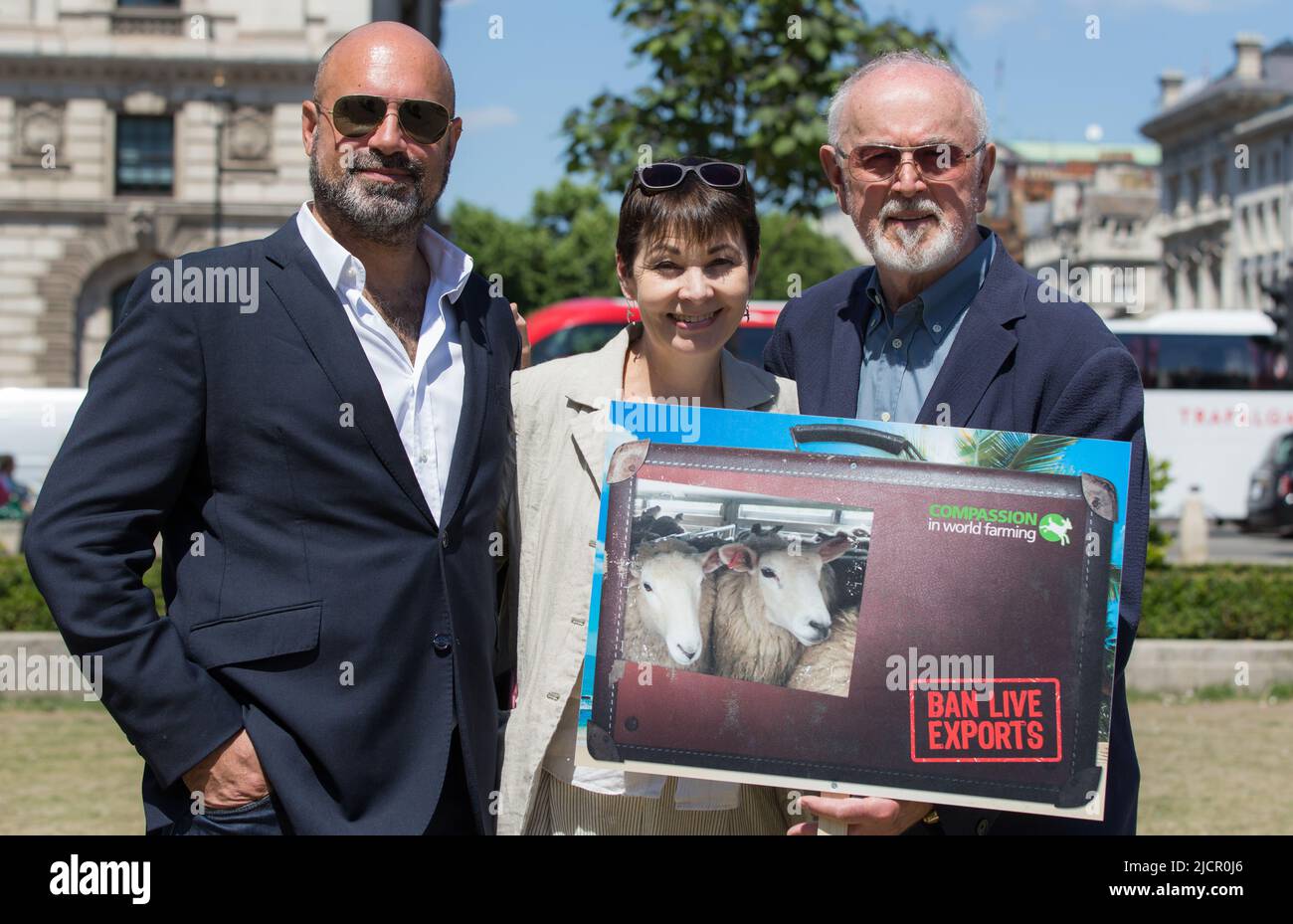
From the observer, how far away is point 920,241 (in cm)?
356

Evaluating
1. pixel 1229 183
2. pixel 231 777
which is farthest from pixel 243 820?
pixel 1229 183

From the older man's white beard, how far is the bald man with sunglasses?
1.08 m

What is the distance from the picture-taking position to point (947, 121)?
3.52 m

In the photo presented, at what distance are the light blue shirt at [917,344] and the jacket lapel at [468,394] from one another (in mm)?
965

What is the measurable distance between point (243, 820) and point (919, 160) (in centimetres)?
227

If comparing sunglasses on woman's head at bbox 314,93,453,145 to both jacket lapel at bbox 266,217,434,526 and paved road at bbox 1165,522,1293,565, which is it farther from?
paved road at bbox 1165,522,1293,565

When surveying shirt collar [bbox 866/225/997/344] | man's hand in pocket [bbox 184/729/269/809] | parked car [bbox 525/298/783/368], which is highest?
parked car [bbox 525/298/783/368]

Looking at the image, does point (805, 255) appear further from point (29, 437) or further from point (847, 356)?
point (847, 356)

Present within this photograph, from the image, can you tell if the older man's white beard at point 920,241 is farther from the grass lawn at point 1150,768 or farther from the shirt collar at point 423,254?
the grass lawn at point 1150,768

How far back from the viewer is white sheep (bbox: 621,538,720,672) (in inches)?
120

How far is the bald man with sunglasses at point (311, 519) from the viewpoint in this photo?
3195 millimetres

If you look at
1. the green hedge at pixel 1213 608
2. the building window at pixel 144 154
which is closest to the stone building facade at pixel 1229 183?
the building window at pixel 144 154

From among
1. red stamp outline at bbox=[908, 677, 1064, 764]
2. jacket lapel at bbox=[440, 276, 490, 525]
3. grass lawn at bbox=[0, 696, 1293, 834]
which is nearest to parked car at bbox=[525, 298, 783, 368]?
grass lawn at bbox=[0, 696, 1293, 834]
